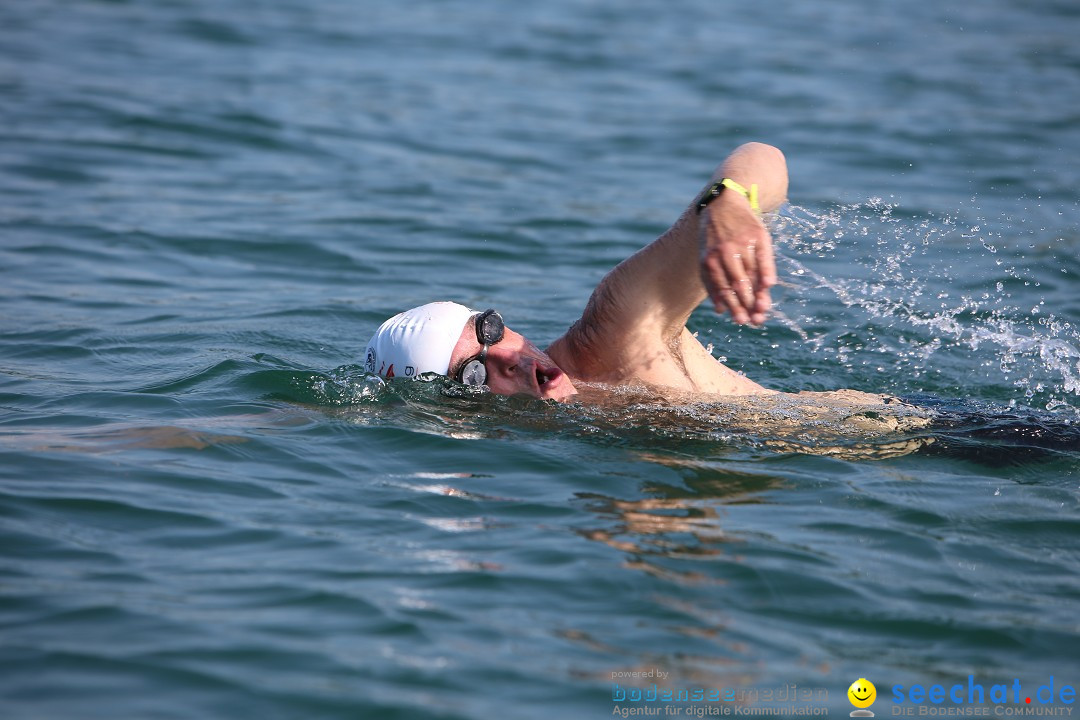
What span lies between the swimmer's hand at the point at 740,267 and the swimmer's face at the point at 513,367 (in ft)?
4.43

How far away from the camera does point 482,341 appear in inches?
226

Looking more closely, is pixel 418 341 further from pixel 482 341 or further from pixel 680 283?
pixel 680 283

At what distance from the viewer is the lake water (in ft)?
12.5

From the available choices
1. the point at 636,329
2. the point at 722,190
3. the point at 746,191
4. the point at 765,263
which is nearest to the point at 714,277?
the point at 765,263

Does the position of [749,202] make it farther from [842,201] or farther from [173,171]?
[173,171]

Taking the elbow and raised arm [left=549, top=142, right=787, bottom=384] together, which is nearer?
raised arm [left=549, top=142, right=787, bottom=384]

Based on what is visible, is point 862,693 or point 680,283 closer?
point 862,693

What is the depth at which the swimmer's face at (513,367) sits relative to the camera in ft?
18.8

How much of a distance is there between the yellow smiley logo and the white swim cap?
8.97ft

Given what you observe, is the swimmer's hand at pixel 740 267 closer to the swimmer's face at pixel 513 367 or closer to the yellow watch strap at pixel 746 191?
the yellow watch strap at pixel 746 191

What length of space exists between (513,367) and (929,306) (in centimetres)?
372

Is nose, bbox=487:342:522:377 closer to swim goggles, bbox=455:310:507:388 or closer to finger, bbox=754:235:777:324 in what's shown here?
swim goggles, bbox=455:310:507:388

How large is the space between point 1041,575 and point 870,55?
1438cm

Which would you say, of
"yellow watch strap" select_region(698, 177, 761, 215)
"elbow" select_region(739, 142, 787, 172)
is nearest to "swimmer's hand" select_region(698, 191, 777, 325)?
"yellow watch strap" select_region(698, 177, 761, 215)
